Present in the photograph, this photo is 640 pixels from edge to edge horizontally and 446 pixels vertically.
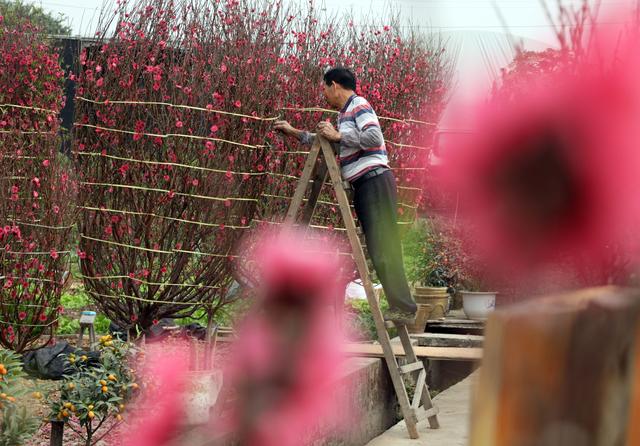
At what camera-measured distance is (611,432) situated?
431 millimetres

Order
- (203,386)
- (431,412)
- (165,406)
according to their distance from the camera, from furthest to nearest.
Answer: (431,412)
(203,386)
(165,406)

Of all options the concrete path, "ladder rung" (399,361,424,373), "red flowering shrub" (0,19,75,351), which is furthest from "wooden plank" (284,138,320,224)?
"red flowering shrub" (0,19,75,351)

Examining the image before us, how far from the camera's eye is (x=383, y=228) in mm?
4977

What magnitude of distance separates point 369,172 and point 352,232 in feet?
1.07

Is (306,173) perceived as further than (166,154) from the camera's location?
No

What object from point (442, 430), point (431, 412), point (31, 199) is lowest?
point (442, 430)

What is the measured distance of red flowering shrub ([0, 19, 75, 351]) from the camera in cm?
633

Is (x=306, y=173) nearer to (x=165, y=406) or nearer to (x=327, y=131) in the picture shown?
(x=327, y=131)

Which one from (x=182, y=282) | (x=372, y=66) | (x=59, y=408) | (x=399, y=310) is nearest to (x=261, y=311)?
(x=59, y=408)

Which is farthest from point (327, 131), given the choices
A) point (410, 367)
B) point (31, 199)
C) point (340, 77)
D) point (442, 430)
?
point (31, 199)

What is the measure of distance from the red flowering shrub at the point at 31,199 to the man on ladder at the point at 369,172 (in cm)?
235

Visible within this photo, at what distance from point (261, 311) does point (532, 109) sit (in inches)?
6.0

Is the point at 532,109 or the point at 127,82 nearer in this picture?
the point at 532,109

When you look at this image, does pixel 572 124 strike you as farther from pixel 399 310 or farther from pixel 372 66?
pixel 372 66
